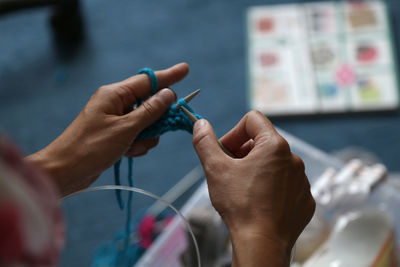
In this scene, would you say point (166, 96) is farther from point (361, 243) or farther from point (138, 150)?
point (361, 243)

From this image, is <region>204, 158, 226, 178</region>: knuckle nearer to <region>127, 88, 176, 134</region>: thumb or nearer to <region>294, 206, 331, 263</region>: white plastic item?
<region>127, 88, 176, 134</region>: thumb

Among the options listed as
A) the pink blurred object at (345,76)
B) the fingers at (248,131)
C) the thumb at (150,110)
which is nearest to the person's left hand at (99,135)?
the thumb at (150,110)

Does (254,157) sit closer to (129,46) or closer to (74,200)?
(74,200)

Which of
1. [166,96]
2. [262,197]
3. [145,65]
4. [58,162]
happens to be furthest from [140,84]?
[145,65]

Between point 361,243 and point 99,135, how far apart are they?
1.51 feet

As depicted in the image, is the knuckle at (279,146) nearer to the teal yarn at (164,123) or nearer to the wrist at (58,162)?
the teal yarn at (164,123)

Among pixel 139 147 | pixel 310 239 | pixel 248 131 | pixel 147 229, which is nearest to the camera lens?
pixel 248 131

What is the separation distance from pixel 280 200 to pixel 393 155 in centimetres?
112

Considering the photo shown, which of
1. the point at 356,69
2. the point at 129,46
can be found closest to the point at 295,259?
the point at 356,69

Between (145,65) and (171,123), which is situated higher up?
(171,123)

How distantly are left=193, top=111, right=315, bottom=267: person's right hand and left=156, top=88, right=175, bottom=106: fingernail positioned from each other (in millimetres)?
119

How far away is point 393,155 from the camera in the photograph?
1553 mm

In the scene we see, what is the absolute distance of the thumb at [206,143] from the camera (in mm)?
610

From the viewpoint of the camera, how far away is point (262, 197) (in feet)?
1.81
